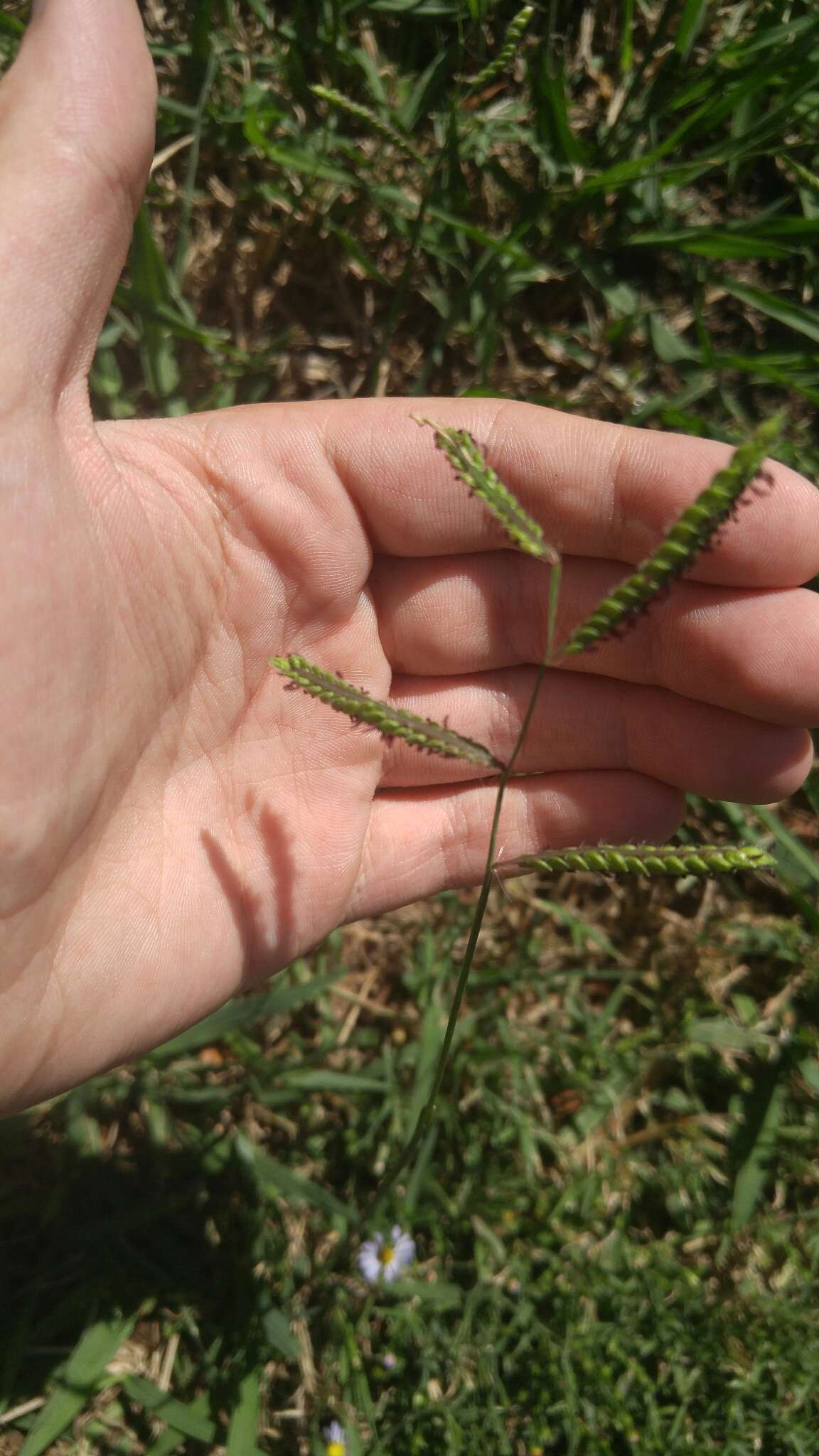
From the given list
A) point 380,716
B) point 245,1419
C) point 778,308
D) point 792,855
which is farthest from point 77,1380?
point 778,308

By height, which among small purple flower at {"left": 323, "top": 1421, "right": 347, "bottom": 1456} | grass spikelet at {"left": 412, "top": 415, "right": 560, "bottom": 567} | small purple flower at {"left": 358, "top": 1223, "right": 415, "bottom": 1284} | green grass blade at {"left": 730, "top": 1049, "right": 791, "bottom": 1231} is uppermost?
grass spikelet at {"left": 412, "top": 415, "right": 560, "bottom": 567}

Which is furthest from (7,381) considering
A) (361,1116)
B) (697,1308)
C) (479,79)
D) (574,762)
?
(697,1308)

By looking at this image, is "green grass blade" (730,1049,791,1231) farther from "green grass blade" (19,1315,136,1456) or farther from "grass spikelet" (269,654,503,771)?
"grass spikelet" (269,654,503,771)

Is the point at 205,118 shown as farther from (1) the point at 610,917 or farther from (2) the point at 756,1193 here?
(2) the point at 756,1193

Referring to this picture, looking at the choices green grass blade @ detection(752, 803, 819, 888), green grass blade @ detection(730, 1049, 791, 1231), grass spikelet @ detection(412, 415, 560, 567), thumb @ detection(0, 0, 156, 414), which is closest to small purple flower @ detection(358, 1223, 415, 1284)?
green grass blade @ detection(730, 1049, 791, 1231)

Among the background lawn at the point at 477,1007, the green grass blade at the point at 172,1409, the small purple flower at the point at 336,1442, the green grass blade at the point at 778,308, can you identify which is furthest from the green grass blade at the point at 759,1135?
the green grass blade at the point at 778,308

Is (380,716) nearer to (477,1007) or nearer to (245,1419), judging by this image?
(477,1007)
